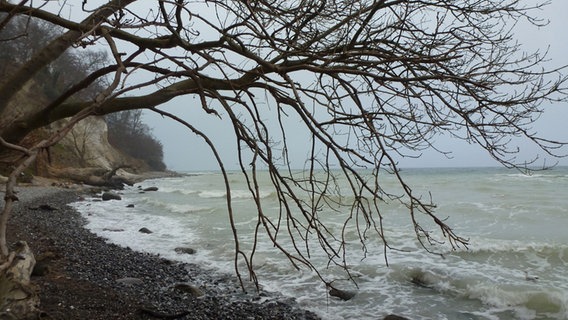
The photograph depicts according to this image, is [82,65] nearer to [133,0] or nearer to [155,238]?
[155,238]

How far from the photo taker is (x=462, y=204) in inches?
789

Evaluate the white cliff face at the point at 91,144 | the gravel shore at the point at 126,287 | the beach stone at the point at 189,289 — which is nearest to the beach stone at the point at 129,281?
the gravel shore at the point at 126,287

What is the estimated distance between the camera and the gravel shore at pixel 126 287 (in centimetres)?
549

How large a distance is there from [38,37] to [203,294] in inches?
1050

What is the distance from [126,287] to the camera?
7164 mm

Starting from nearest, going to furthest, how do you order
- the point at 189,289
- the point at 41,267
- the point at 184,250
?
1. the point at 41,267
2. the point at 189,289
3. the point at 184,250

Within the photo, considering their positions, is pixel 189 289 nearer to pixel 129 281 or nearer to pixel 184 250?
pixel 129 281

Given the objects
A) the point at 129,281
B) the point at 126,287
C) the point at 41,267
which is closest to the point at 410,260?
the point at 129,281

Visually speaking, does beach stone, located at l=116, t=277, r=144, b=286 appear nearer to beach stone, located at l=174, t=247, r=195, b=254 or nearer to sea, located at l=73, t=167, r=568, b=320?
sea, located at l=73, t=167, r=568, b=320

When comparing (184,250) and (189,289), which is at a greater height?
(189,289)

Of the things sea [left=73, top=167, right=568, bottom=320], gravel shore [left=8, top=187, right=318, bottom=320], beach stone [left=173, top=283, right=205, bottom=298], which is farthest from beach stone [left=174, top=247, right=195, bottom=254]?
beach stone [left=173, top=283, right=205, bottom=298]

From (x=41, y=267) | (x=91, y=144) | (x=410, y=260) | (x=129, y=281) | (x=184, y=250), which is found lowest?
(x=184, y=250)

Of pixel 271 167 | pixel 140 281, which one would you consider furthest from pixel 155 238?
pixel 271 167

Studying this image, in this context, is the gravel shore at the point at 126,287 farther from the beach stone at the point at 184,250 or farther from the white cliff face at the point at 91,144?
the white cliff face at the point at 91,144
